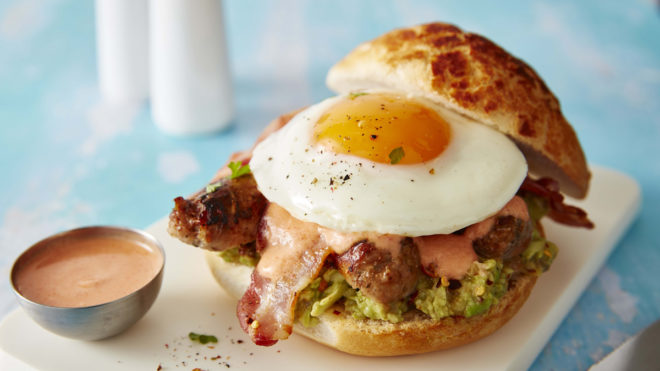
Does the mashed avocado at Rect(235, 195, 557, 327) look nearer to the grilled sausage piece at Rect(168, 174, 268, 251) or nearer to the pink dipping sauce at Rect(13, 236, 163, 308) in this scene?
the grilled sausage piece at Rect(168, 174, 268, 251)

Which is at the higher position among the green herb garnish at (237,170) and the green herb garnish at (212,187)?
the green herb garnish at (237,170)

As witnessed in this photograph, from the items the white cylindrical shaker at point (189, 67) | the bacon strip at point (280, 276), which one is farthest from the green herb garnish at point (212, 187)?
the white cylindrical shaker at point (189, 67)

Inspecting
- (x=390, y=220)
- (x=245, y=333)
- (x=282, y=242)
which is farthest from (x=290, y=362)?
(x=390, y=220)

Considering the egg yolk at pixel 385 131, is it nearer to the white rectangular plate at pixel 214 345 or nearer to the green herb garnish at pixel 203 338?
the white rectangular plate at pixel 214 345

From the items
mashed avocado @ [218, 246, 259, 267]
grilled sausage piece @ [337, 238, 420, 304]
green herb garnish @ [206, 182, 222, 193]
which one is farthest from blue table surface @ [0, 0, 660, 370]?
green herb garnish @ [206, 182, 222, 193]

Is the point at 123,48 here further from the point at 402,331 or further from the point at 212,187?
the point at 402,331

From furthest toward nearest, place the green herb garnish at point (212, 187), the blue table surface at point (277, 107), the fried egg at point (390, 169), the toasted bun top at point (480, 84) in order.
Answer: the blue table surface at point (277, 107) → the toasted bun top at point (480, 84) → the green herb garnish at point (212, 187) → the fried egg at point (390, 169)
